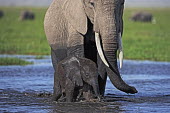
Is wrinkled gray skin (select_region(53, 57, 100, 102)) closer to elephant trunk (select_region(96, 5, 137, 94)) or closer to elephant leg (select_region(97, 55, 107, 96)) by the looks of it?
elephant trunk (select_region(96, 5, 137, 94))

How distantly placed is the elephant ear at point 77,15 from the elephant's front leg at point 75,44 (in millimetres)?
101

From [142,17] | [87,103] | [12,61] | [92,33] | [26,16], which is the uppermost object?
[92,33]

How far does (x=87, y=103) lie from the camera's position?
11000 mm

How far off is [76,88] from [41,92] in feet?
7.37

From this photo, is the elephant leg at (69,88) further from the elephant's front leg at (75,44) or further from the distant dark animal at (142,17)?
the distant dark animal at (142,17)

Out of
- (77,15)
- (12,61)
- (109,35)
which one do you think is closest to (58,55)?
(77,15)

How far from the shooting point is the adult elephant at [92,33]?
10586mm

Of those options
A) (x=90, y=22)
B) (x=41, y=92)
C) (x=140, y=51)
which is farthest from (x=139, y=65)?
(x=90, y=22)

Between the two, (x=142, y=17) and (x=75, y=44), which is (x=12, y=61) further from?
(x=142, y=17)

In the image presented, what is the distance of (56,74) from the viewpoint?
11.1m

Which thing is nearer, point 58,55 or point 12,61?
point 58,55

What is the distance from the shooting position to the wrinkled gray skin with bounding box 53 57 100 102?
1071 cm

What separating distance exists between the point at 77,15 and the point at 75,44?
51cm

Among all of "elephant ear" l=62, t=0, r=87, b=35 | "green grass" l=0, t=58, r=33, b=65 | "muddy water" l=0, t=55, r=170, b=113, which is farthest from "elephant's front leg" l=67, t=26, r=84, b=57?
"green grass" l=0, t=58, r=33, b=65
